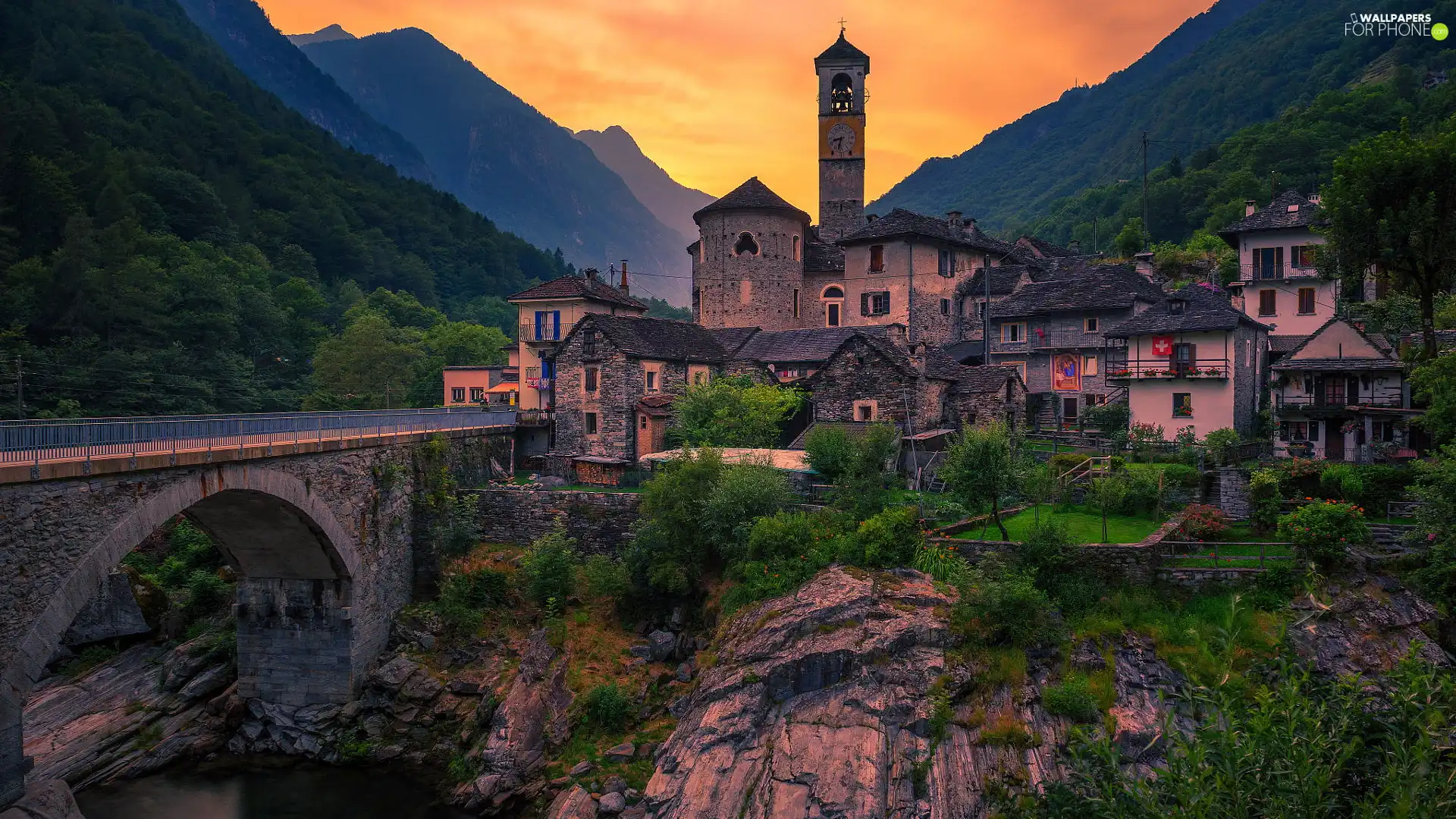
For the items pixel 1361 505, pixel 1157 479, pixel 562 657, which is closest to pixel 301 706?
pixel 562 657

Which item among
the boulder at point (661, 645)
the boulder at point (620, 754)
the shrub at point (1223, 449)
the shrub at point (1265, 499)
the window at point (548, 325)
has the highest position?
the window at point (548, 325)

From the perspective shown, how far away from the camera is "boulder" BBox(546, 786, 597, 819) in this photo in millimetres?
21750

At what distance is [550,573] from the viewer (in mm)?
31328

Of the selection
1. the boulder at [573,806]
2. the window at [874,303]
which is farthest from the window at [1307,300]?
the boulder at [573,806]

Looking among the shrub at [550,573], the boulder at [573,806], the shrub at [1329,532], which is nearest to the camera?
the boulder at [573,806]

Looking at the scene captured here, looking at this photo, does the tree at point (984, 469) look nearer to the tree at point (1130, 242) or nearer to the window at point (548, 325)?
the window at point (548, 325)

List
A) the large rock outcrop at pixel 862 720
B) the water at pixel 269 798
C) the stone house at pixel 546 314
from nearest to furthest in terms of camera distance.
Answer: the large rock outcrop at pixel 862 720, the water at pixel 269 798, the stone house at pixel 546 314

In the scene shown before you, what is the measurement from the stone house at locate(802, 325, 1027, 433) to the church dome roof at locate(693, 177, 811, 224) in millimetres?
17203

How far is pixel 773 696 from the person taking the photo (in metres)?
22.3

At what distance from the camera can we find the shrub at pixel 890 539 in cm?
2569

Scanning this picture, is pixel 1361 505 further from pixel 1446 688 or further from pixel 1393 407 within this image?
pixel 1446 688

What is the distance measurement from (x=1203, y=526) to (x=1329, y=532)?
3172 millimetres

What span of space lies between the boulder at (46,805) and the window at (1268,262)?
51.5 meters

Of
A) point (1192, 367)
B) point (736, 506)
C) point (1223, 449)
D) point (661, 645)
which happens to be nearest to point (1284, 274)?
point (1192, 367)
